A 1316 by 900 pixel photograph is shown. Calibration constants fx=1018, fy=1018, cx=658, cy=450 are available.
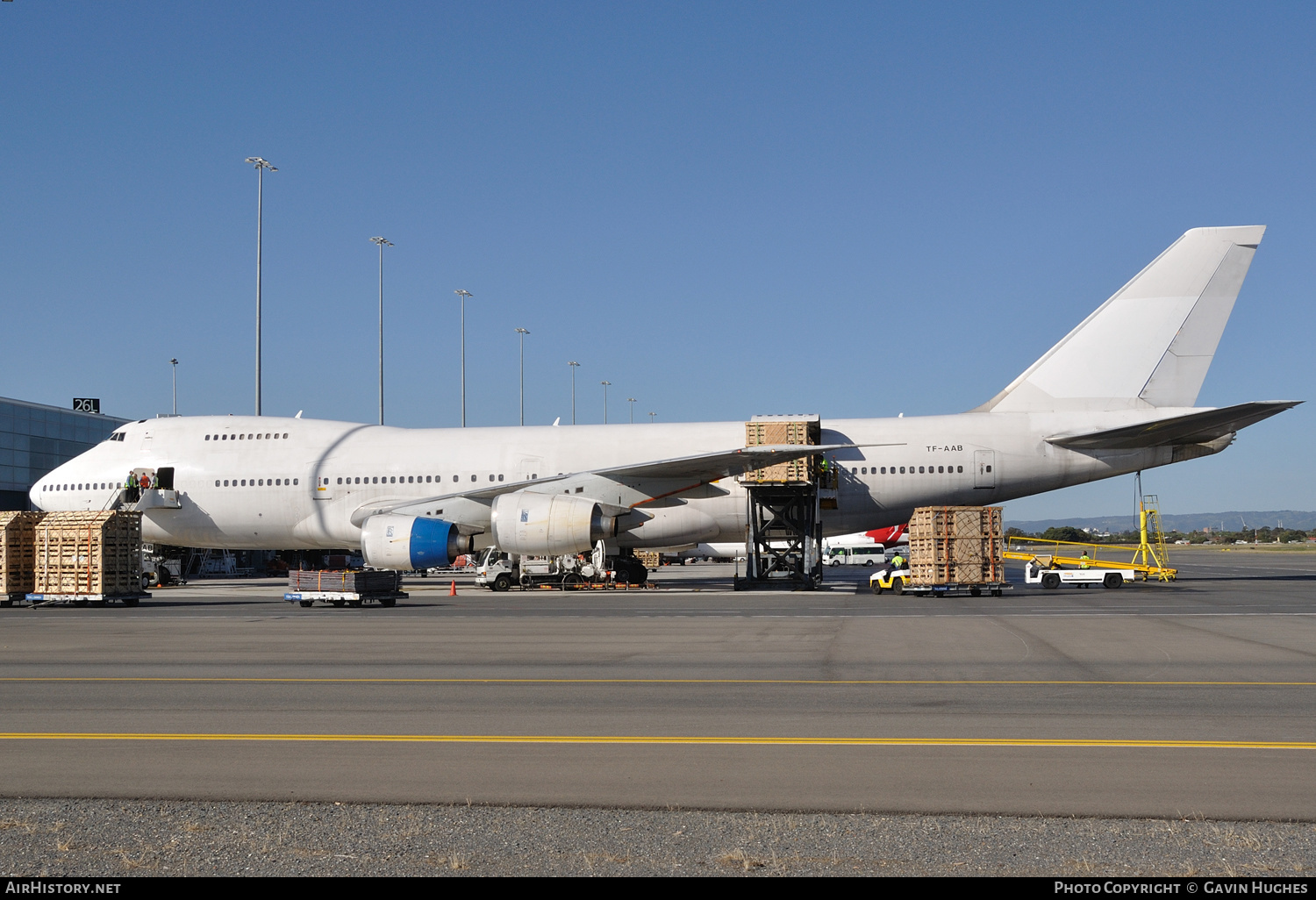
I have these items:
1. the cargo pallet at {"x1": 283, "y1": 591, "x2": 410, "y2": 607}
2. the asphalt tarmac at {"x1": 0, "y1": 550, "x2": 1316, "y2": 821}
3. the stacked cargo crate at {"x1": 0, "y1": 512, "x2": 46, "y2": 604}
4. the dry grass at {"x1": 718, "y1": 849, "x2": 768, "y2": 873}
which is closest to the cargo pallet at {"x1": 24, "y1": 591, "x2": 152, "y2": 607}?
the stacked cargo crate at {"x1": 0, "y1": 512, "x2": 46, "y2": 604}

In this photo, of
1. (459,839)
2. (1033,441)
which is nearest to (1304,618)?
(1033,441)

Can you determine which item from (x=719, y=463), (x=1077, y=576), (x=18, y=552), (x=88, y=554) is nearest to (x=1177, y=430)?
(x=1077, y=576)

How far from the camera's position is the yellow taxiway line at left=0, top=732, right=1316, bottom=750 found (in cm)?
726

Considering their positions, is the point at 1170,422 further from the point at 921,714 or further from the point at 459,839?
the point at 459,839

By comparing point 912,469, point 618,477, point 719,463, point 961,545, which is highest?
point 719,463

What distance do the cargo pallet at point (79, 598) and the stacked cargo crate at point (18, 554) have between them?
0.61 m

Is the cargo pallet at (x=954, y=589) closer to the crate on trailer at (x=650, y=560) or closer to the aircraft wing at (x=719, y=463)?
the aircraft wing at (x=719, y=463)

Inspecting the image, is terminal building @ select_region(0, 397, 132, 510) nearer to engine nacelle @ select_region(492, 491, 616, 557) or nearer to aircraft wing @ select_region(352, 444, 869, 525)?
aircraft wing @ select_region(352, 444, 869, 525)

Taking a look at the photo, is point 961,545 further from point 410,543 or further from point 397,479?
point 397,479

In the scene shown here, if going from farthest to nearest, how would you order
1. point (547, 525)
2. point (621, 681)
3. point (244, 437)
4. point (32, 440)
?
point (32, 440)
point (244, 437)
point (547, 525)
point (621, 681)

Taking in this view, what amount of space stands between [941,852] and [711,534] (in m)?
25.5

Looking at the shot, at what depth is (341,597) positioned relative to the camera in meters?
23.5

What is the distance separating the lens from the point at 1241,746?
717 centimetres

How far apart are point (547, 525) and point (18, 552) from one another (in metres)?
13.4
